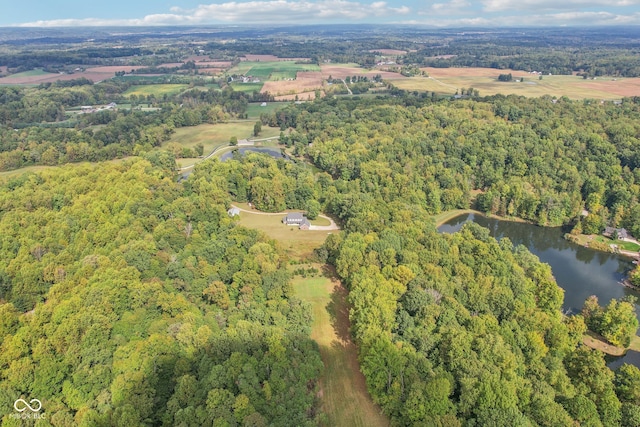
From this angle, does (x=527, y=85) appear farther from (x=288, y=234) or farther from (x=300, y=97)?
(x=288, y=234)

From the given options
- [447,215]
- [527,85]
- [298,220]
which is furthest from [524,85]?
[298,220]

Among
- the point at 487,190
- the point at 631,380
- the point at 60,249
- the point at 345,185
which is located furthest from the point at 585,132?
the point at 60,249

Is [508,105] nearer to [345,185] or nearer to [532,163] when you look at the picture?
[532,163]

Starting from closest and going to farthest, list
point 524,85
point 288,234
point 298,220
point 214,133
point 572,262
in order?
1. point 572,262
2. point 288,234
3. point 298,220
4. point 214,133
5. point 524,85

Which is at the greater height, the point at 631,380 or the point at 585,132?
the point at 585,132

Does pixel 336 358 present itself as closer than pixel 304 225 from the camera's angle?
Yes

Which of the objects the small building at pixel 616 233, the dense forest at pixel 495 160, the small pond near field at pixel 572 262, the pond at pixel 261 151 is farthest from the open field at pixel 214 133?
the small building at pixel 616 233

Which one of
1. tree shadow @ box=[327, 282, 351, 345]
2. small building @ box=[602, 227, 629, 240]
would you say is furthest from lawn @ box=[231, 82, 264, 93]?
small building @ box=[602, 227, 629, 240]
